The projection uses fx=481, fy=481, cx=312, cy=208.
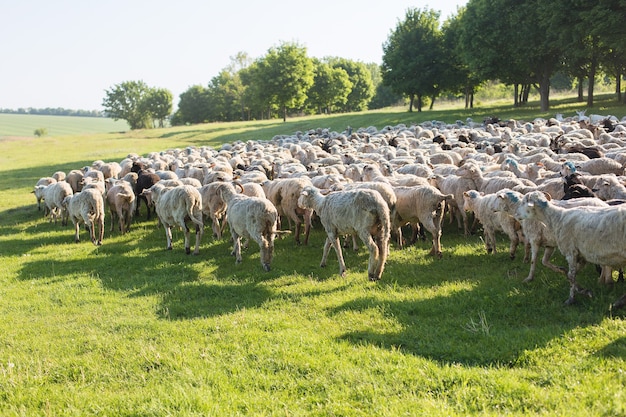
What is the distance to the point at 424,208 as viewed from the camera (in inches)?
432

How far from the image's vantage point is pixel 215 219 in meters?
13.9

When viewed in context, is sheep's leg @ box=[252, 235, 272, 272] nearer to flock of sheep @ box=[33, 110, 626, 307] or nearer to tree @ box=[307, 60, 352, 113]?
flock of sheep @ box=[33, 110, 626, 307]

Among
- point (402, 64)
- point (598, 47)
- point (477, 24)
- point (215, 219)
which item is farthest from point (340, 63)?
point (215, 219)

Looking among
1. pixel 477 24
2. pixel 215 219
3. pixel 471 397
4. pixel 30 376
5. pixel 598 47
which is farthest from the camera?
pixel 477 24

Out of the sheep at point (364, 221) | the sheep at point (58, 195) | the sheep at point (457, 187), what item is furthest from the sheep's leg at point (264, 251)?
the sheep at point (58, 195)

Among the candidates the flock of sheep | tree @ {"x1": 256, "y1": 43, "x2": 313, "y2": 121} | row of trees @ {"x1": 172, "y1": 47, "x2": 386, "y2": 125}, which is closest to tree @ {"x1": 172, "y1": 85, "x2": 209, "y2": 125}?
row of trees @ {"x1": 172, "y1": 47, "x2": 386, "y2": 125}

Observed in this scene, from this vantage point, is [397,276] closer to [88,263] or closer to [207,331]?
[207,331]

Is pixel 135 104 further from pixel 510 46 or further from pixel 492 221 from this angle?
pixel 492 221

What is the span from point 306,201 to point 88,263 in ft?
20.3

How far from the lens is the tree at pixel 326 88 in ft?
331

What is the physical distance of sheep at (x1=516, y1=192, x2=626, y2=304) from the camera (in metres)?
6.88

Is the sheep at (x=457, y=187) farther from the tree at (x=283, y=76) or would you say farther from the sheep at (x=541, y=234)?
the tree at (x=283, y=76)

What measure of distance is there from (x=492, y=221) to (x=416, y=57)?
5729cm

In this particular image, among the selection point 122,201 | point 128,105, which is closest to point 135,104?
point 128,105
